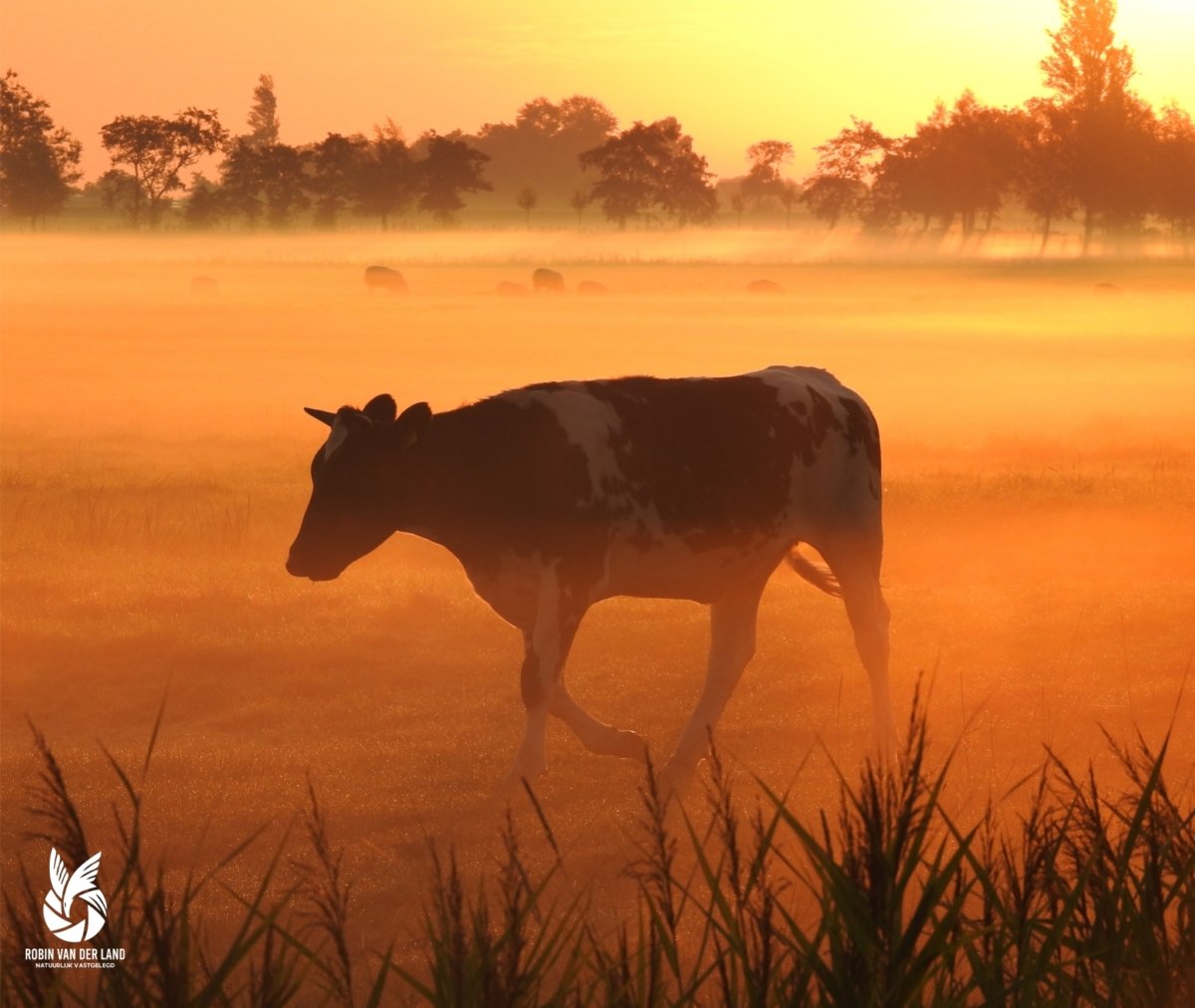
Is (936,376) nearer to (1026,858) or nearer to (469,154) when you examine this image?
(1026,858)

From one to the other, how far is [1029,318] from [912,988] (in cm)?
6492

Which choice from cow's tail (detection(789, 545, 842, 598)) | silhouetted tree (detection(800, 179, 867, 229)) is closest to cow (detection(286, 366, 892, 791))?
cow's tail (detection(789, 545, 842, 598))

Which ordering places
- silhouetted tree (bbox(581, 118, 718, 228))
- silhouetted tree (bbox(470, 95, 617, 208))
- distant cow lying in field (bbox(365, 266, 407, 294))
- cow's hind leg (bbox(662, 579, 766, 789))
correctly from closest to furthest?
cow's hind leg (bbox(662, 579, 766, 789)), distant cow lying in field (bbox(365, 266, 407, 294)), silhouetted tree (bbox(581, 118, 718, 228)), silhouetted tree (bbox(470, 95, 617, 208))

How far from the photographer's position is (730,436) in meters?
7.26

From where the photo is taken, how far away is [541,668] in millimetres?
6832

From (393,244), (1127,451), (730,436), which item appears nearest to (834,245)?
(393,244)

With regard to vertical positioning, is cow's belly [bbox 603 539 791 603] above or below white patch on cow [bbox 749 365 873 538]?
below

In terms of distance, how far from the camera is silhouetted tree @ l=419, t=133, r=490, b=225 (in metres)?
89.7

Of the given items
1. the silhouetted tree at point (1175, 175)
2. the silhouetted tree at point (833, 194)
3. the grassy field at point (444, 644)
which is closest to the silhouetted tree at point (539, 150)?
the silhouetted tree at point (833, 194)

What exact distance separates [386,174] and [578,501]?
279 feet

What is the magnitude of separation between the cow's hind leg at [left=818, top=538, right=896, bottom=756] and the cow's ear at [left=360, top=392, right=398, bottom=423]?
1911mm

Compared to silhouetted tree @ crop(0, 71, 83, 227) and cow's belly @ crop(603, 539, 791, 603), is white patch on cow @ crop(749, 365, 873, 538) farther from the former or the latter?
silhouetted tree @ crop(0, 71, 83, 227)

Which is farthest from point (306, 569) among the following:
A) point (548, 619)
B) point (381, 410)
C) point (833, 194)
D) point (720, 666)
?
point (833, 194)

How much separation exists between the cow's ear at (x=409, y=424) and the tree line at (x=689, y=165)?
241 ft
